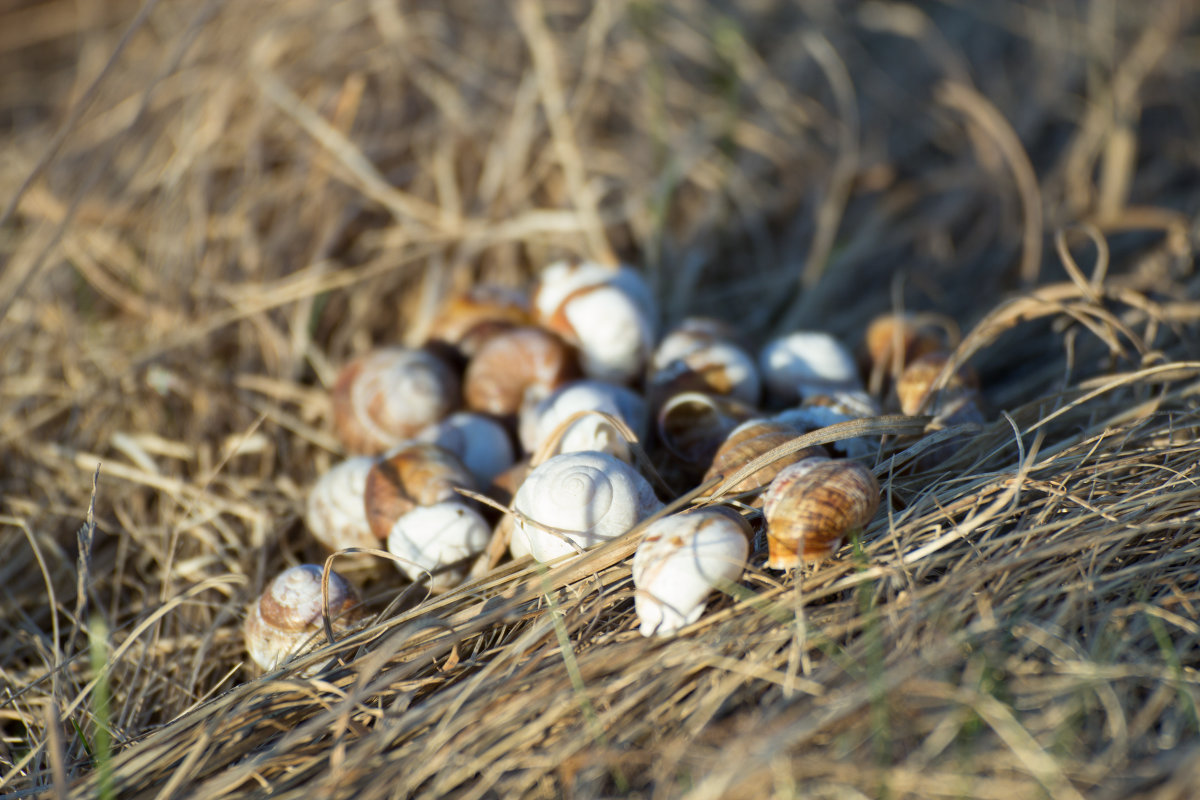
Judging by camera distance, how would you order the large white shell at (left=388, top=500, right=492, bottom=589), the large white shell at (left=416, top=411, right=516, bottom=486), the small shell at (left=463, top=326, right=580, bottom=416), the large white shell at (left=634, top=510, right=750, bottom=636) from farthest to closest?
the small shell at (left=463, top=326, right=580, bottom=416) < the large white shell at (left=416, top=411, right=516, bottom=486) < the large white shell at (left=388, top=500, right=492, bottom=589) < the large white shell at (left=634, top=510, right=750, bottom=636)

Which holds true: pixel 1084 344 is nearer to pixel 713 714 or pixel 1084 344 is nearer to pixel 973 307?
pixel 973 307

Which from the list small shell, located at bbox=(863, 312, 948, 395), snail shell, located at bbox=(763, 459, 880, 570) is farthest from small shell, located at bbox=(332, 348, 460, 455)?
small shell, located at bbox=(863, 312, 948, 395)

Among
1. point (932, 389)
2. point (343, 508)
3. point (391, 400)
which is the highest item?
point (391, 400)

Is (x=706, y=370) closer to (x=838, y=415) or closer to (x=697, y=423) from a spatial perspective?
(x=697, y=423)

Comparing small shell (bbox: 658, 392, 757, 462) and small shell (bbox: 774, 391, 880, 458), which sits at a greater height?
small shell (bbox: 658, 392, 757, 462)

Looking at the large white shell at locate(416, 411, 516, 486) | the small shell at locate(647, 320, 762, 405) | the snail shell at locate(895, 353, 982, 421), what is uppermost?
the large white shell at locate(416, 411, 516, 486)

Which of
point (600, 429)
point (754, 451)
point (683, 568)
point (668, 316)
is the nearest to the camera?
point (683, 568)

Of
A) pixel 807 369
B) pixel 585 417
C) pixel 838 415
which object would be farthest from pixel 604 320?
pixel 838 415

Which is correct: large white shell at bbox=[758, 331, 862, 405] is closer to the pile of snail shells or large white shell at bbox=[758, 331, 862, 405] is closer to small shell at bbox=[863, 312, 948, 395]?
the pile of snail shells
